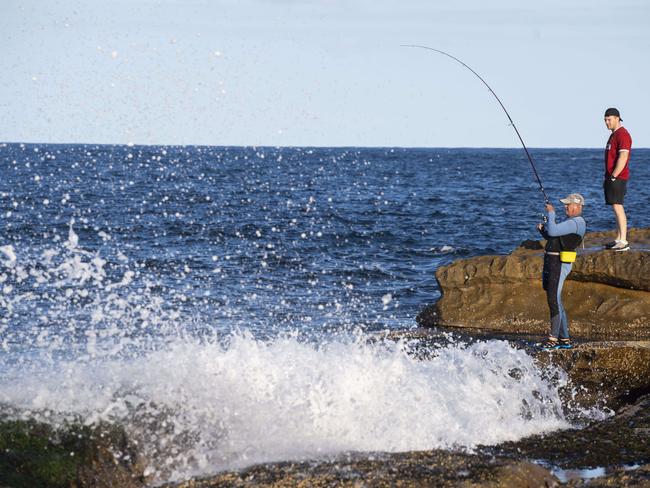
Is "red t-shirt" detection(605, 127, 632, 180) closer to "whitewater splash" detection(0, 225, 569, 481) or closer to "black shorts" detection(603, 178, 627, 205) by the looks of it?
"black shorts" detection(603, 178, 627, 205)

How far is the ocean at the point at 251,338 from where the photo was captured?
258 inches

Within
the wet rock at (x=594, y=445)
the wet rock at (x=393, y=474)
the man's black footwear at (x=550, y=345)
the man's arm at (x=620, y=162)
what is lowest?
the wet rock at (x=594, y=445)

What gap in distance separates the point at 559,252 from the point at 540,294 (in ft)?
6.58

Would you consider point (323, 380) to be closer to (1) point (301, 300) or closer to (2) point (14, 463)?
(2) point (14, 463)

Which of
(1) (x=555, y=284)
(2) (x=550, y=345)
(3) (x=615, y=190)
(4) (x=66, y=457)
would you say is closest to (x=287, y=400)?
(4) (x=66, y=457)

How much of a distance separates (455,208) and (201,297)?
2133cm

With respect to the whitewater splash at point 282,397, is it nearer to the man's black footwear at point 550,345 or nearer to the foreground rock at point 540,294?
the man's black footwear at point 550,345

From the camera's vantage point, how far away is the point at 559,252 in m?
9.09

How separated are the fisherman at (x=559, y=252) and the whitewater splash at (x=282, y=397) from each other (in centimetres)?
73

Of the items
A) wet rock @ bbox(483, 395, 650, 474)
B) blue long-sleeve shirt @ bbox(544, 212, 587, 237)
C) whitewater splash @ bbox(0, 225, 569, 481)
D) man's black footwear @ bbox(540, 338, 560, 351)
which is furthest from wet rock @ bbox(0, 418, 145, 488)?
blue long-sleeve shirt @ bbox(544, 212, 587, 237)

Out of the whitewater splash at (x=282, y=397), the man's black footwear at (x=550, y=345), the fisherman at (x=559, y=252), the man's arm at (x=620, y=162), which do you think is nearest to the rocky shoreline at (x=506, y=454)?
the man's black footwear at (x=550, y=345)

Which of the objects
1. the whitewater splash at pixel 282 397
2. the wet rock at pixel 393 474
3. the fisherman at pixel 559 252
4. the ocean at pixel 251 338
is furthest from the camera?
the fisherman at pixel 559 252

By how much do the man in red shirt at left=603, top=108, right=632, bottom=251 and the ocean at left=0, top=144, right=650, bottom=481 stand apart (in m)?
2.67

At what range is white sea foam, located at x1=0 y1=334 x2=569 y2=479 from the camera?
247 inches
